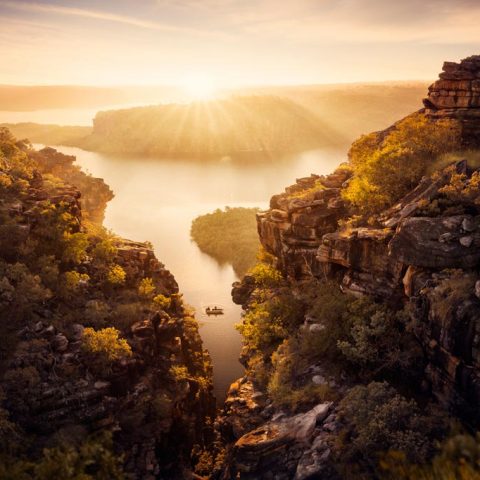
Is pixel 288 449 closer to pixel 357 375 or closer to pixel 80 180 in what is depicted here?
pixel 357 375

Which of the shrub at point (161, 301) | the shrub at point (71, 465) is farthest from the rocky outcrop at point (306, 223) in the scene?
the shrub at point (71, 465)

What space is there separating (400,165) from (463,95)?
10.8 metres

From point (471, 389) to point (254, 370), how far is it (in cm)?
2273

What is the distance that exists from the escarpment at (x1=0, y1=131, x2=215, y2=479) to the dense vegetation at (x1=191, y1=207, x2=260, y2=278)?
1722 inches

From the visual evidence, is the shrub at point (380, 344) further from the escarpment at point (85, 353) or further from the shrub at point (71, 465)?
the shrub at point (71, 465)

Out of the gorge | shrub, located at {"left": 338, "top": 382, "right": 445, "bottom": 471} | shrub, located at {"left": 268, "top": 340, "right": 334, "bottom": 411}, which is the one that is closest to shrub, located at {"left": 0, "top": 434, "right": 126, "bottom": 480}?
the gorge

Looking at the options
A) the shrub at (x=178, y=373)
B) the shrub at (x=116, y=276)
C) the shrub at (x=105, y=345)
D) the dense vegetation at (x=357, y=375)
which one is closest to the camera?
the dense vegetation at (x=357, y=375)

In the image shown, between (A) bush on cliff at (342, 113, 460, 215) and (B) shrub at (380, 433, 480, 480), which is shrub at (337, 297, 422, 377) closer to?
(B) shrub at (380, 433, 480, 480)

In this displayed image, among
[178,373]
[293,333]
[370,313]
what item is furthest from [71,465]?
[293,333]

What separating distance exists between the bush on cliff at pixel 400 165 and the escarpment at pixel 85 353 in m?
23.1

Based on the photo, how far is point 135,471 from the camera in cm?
3388

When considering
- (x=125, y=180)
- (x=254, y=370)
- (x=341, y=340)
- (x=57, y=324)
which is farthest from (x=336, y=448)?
(x=125, y=180)

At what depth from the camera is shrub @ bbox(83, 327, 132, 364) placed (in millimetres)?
36594

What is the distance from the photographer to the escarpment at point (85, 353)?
31.2 m
